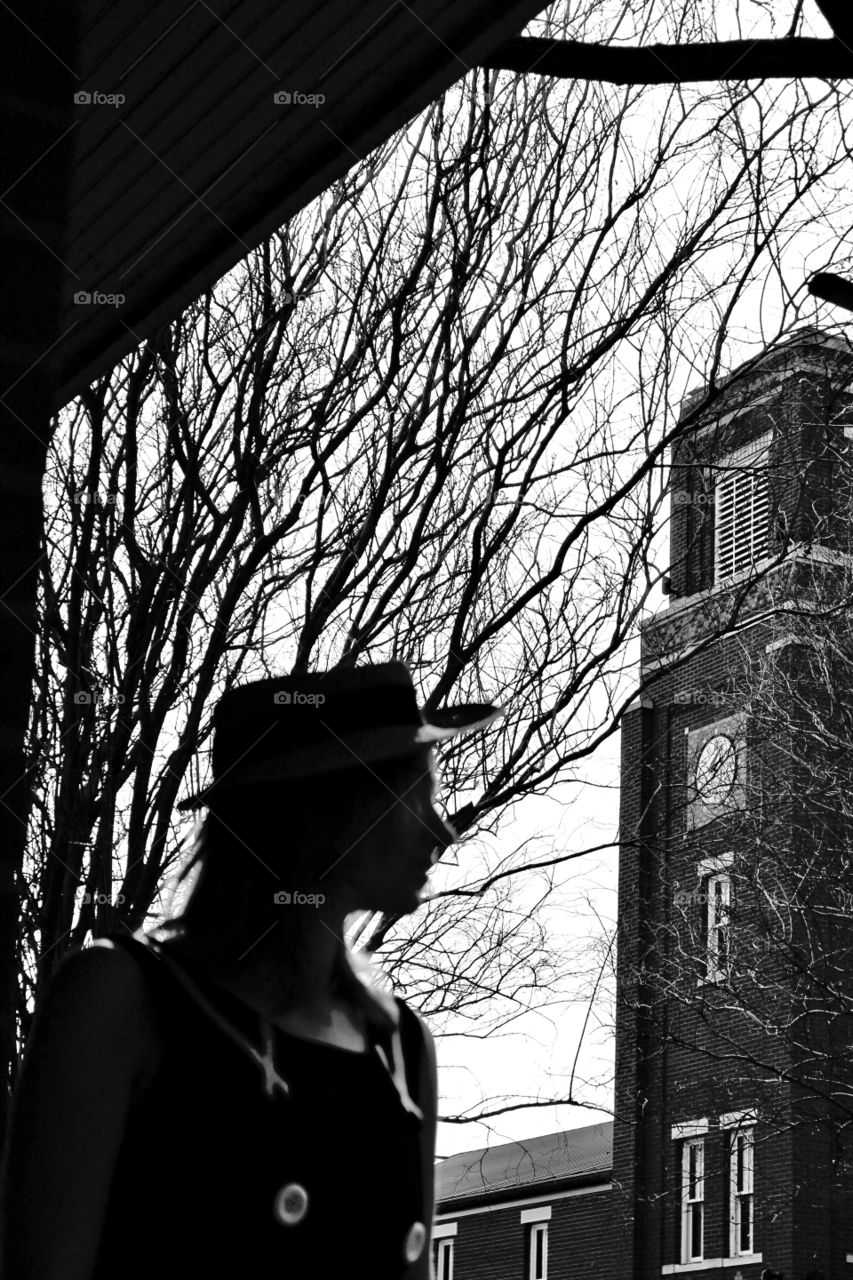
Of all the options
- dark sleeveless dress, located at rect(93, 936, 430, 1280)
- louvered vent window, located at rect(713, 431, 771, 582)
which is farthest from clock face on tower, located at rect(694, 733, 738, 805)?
dark sleeveless dress, located at rect(93, 936, 430, 1280)

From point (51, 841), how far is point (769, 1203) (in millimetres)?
18577

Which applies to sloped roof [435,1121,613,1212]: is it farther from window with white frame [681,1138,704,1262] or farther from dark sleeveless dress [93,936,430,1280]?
dark sleeveless dress [93,936,430,1280]

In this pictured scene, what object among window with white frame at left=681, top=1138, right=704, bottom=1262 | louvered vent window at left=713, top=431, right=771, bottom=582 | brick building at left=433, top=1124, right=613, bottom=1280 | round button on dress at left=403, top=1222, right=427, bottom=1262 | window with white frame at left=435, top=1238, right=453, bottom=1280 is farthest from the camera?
window with white frame at left=435, top=1238, right=453, bottom=1280

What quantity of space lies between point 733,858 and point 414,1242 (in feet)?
51.0

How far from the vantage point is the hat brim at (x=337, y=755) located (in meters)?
1.26

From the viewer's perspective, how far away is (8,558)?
1.17m

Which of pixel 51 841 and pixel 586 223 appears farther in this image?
pixel 586 223

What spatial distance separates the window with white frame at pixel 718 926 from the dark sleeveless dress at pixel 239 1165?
14605 millimetres

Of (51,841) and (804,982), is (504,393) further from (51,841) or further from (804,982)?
(804,982)

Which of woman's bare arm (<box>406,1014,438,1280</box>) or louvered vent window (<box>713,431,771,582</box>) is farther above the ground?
louvered vent window (<box>713,431,771,582</box>)

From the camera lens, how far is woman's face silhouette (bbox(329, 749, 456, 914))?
1272 mm

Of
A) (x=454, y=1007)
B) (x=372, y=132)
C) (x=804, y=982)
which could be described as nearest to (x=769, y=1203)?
(x=804, y=982)

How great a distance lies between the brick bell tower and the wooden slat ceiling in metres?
1.96

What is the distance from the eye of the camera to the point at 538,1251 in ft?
86.9
